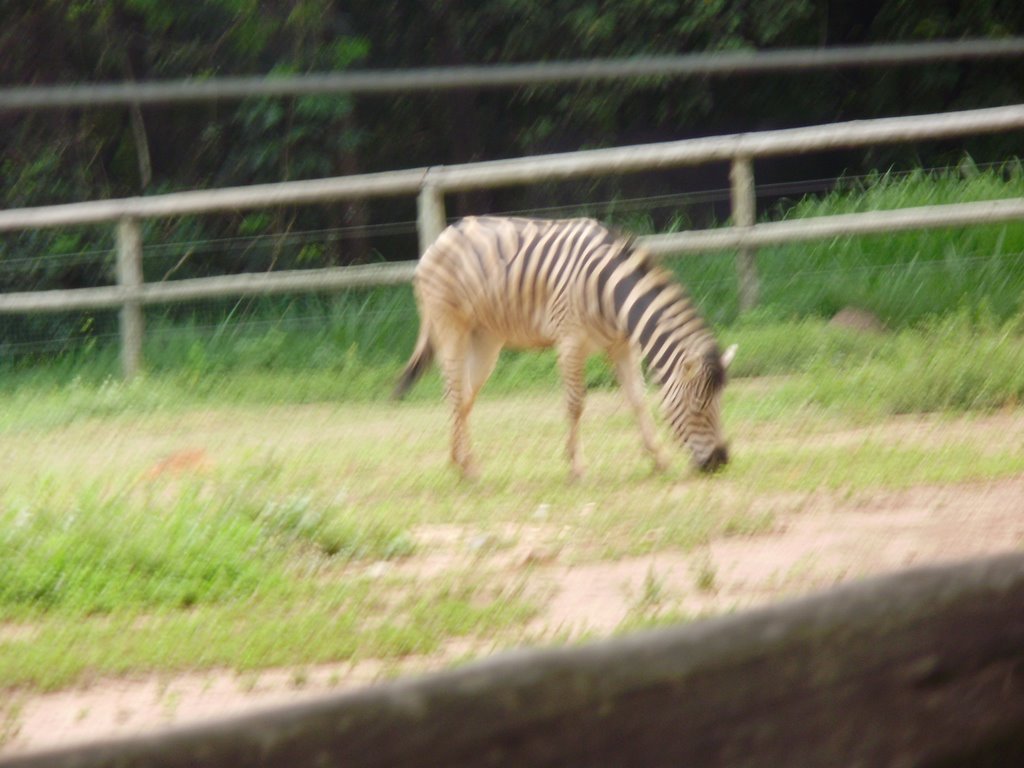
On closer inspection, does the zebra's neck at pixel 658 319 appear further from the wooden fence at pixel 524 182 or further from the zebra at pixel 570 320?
the wooden fence at pixel 524 182

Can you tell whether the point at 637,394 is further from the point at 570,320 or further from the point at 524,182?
the point at 524,182

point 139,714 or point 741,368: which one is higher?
point 139,714

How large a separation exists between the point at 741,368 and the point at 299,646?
15.2ft

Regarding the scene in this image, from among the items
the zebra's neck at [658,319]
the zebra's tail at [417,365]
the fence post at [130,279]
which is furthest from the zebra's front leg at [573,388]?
the fence post at [130,279]

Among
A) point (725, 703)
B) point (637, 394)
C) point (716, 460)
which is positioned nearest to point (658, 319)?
point (637, 394)

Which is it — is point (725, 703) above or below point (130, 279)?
above

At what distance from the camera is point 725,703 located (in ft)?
4.99

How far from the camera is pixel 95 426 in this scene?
→ 6898 mm

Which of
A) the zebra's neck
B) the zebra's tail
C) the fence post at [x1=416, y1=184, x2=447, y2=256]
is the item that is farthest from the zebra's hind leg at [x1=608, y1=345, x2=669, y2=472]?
the fence post at [x1=416, y1=184, x2=447, y2=256]

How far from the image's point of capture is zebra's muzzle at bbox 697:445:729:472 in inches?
212

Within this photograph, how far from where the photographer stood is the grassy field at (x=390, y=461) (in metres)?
3.60

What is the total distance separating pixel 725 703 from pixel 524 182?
7313 mm

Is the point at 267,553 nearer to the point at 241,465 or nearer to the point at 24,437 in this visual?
the point at 241,465

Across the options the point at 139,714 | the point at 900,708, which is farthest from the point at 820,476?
the point at 900,708
